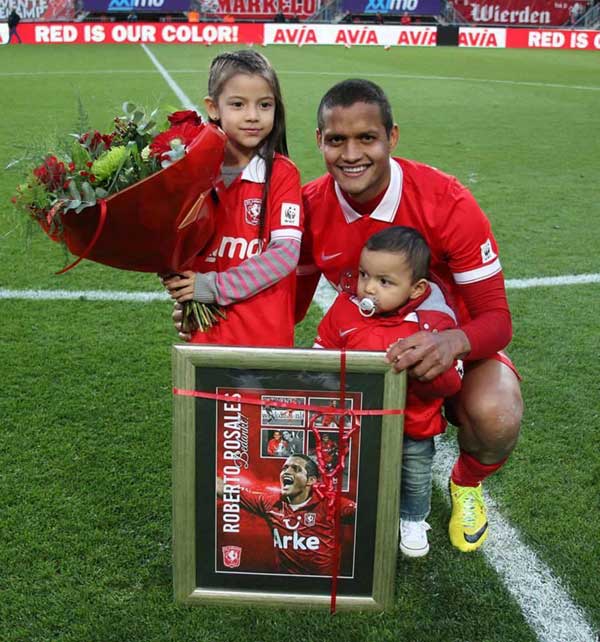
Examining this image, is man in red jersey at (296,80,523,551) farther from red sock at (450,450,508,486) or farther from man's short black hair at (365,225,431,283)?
man's short black hair at (365,225,431,283)

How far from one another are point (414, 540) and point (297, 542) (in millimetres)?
482

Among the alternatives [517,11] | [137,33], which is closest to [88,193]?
[137,33]

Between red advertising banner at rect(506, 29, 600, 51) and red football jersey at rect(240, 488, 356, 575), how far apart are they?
99.6 feet

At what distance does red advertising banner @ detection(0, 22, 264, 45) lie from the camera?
2877 cm

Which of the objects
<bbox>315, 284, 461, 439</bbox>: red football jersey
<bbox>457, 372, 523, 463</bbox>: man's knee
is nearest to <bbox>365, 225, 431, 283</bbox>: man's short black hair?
<bbox>315, 284, 461, 439</bbox>: red football jersey

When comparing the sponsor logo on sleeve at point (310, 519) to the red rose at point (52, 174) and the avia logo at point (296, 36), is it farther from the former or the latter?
the avia logo at point (296, 36)

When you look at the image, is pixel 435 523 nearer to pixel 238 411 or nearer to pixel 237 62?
pixel 238 411

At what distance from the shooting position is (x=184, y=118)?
7.39ft

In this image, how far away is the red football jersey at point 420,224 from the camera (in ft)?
8.37

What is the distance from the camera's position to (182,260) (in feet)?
7.89

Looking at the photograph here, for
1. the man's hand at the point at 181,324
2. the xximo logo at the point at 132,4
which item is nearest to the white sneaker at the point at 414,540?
the man's hand at the point at 181,324

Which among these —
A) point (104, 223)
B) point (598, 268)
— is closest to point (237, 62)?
point (104, 223)

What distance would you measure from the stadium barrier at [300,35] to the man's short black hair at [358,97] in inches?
1090

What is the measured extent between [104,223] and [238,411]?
1.95 ft
